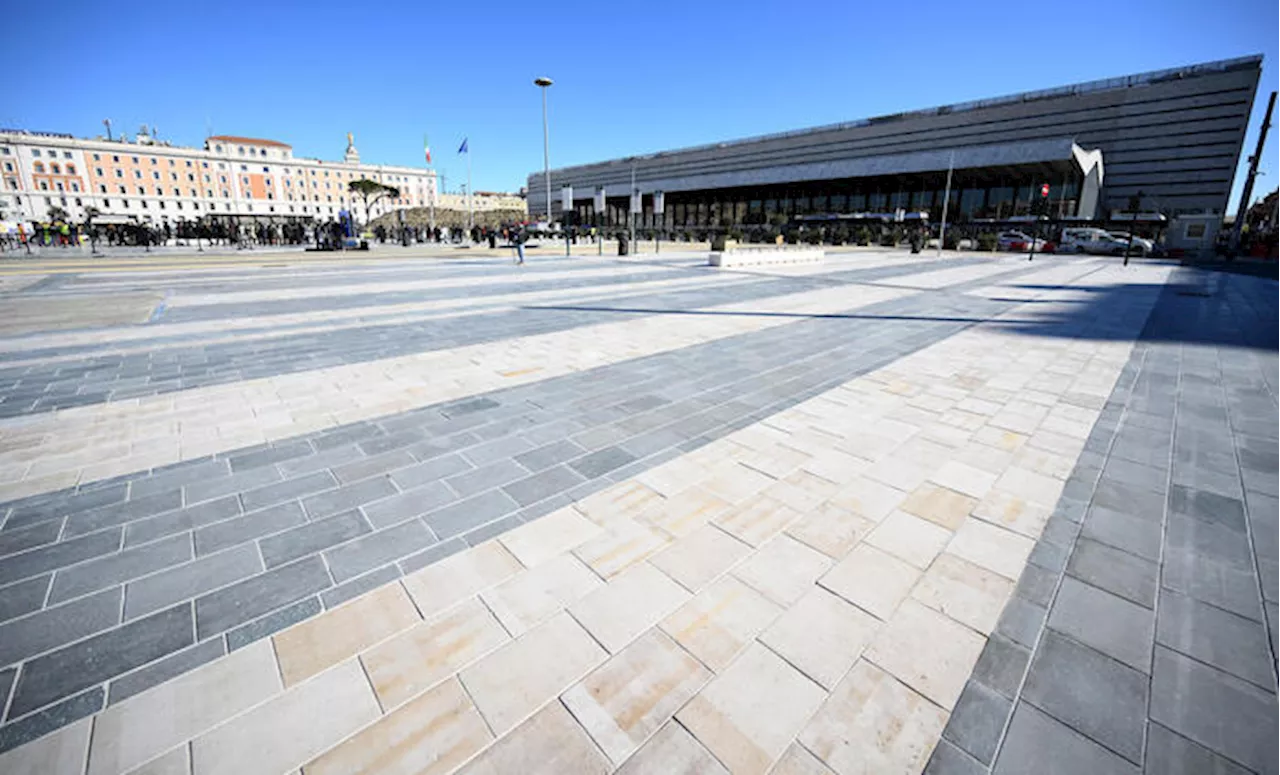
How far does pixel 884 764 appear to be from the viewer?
1751 mm

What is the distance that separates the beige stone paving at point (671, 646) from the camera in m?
1.80

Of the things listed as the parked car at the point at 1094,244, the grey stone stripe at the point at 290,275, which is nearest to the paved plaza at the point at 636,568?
the grey stone stripe at the point at 290,275

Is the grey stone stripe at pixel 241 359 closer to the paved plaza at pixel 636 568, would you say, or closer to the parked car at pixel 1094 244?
the paved plaza at pixel 636 568

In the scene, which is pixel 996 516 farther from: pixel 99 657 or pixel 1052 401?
pixel 99 657

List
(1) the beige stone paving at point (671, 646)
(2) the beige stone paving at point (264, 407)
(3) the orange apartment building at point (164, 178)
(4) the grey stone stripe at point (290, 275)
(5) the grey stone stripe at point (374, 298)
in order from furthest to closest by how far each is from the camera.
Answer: (3) the orange apartment building at point (164, 178), (4) the grey stone stripe at point (290, 275), (5) the grey stone stripe at point (374, 298), (2) the beige stone paving at point (264, 407), (1) the beige stone paving at point (671, 646)

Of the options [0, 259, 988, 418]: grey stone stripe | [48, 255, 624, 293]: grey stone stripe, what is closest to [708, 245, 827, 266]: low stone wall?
[48, 255, 624, 293]: grey stone stripe

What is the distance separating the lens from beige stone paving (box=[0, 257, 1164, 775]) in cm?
180

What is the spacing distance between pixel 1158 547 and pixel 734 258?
64.3ft

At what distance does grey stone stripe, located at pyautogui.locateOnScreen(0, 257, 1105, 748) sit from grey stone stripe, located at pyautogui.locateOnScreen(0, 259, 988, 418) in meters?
2.57

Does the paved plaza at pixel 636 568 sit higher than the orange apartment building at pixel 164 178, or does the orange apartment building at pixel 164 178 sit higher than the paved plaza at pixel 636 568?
the orange apartment building at pixel 164 178

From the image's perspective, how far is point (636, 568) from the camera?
277cm

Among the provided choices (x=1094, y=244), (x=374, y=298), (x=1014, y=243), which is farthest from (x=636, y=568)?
(x=1014, y=243)

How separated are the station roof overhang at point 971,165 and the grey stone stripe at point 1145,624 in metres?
48.6

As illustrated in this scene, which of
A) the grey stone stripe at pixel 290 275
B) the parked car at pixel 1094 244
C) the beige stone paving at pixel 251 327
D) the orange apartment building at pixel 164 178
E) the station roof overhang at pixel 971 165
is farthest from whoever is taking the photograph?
the orange apartment building at pixel 164 178
